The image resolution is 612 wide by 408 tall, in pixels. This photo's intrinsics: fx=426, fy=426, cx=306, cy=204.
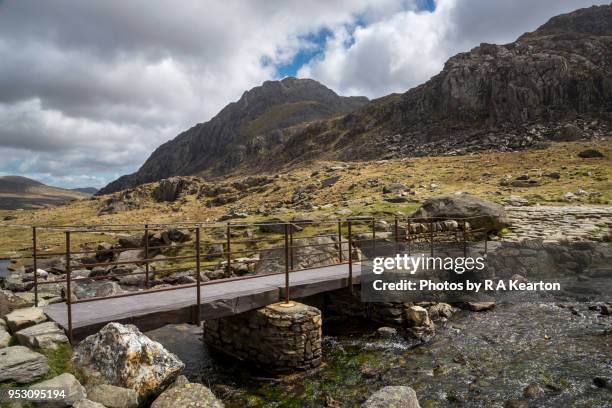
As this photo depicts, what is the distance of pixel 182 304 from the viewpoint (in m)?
9.91

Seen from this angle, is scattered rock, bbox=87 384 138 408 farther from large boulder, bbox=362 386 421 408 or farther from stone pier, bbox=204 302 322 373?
stone pier, bbox=204 302 322 373

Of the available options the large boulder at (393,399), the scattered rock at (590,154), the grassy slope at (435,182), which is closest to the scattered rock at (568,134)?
the grassy slope at (435,182)

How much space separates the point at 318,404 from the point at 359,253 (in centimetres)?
994

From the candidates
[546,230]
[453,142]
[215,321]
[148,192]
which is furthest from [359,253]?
[148,192]

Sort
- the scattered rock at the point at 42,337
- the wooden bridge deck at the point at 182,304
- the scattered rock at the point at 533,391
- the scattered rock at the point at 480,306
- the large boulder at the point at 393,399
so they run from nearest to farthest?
1. the scattered rock at the point at 42,337
2. the large boulder at the point at 393,399
3. the wooden bridge deck at the point at 182,304
4. the scattered rock at the point at 533,391
5. the scattered rock at the point at 480,306

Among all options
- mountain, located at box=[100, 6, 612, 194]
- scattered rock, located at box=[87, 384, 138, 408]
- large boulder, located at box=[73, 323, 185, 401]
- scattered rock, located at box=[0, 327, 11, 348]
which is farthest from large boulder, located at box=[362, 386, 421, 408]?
mountain, located at box=[100, 6, 612, 194]

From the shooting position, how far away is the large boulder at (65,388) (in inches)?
235

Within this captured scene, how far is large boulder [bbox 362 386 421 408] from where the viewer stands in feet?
24.9

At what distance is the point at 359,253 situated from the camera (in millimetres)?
18531

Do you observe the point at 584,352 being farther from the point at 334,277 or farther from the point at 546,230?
the point at 546,230

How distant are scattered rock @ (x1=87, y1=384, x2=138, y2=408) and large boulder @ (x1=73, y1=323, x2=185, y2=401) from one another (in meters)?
0.25

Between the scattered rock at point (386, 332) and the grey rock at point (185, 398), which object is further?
the scattered rock at point (386, 332)

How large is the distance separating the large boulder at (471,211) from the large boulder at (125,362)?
59.8 feet

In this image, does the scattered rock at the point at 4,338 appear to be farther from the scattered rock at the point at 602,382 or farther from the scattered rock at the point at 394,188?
the scattered rock at the point at 394,188
